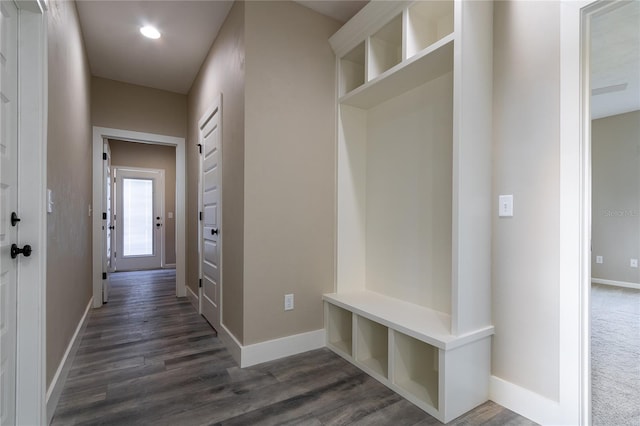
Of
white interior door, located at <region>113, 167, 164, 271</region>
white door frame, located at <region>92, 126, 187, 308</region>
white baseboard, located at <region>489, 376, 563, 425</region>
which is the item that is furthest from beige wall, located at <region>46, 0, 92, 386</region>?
white interior door, located at <region>113, 167, 164, 271</region>

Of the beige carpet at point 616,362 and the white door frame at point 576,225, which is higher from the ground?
the white door frame at point 576,225

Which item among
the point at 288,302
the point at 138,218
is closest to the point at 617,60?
the point at 288,302

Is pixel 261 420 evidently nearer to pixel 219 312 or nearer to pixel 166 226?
pixel 219 312

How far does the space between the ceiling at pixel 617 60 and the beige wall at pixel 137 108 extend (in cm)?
430

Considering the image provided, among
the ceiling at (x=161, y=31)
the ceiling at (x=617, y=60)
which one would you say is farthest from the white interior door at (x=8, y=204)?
the ceiling at (x=617, y=60)

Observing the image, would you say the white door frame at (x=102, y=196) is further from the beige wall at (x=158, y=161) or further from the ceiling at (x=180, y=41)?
the beige wall at (x=158, y=161)

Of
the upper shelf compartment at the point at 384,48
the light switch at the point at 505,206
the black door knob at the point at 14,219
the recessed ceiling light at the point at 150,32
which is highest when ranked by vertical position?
the recessed ceiling light at the point at 150,32

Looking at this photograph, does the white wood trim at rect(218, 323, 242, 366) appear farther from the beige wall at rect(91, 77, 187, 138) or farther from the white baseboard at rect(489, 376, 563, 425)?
the beige wall at rect(91, 77, 187, 138)

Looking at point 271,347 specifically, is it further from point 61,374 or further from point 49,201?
point 49,201

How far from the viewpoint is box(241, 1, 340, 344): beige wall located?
227 cm

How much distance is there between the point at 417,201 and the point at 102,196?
3.67 m

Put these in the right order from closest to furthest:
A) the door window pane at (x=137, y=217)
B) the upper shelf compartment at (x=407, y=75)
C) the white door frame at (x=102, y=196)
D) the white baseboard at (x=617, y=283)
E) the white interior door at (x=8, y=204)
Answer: the white interior door at (x=8, y=204)
the upper shelf compartment at (x=407, y=75)
the white door frame at (x=102, y=196)
the white baseboard at (x=617, y=283)
the door window pane at (x=137, y=217)

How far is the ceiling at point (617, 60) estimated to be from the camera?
2.63 metres

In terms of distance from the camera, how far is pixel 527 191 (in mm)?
1695
